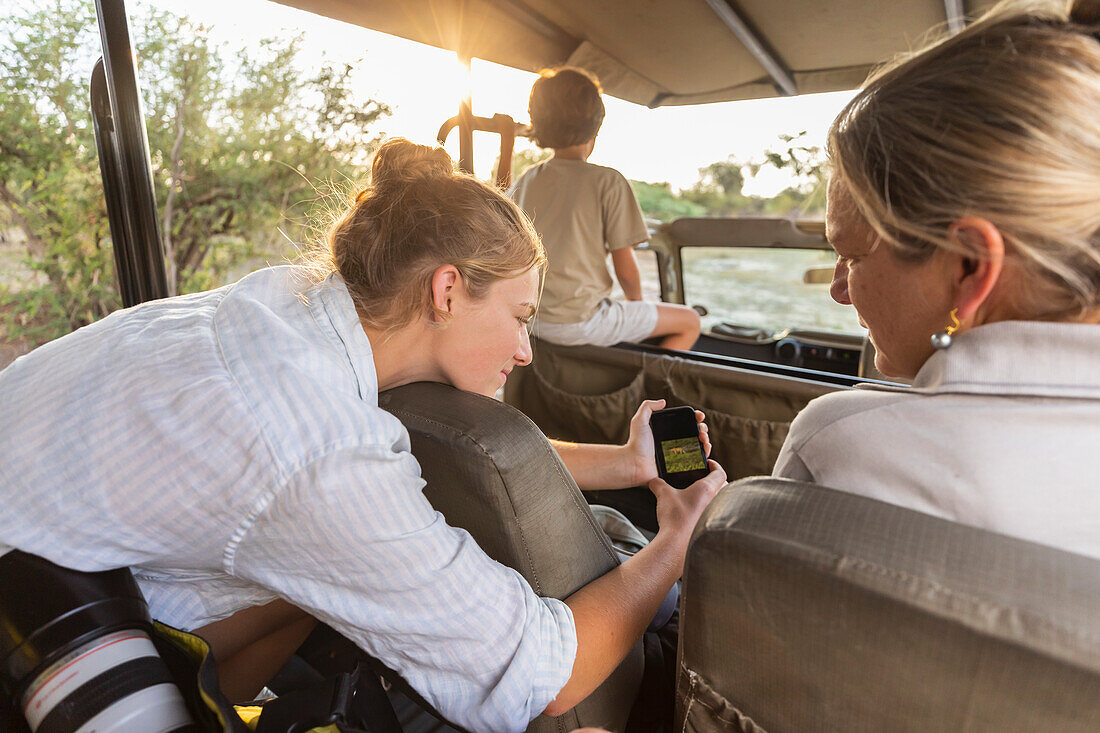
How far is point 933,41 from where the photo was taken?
0.70 m

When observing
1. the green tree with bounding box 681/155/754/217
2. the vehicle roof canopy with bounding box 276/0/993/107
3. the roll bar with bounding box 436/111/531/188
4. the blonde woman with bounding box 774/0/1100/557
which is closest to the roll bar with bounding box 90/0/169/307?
the vehicle roof canopy with bounding box 276/0/993/107

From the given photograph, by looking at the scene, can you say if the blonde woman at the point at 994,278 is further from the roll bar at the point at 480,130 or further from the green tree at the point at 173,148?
the roll bar at the point at 480,130

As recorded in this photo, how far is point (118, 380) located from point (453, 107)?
1.98 metres

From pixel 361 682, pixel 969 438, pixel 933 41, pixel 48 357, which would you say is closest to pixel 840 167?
pixel 933 41

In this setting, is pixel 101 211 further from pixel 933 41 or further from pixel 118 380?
pixel 933 41

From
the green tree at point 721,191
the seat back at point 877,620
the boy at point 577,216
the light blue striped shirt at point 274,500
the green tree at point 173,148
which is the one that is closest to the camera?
the seat back at point 877,620

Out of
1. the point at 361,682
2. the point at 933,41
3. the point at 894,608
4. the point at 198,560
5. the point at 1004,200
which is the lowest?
the point at 361,682

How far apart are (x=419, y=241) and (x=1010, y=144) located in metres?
0.78

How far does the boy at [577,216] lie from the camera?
2.59 m

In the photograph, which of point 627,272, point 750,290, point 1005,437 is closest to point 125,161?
point 627,272

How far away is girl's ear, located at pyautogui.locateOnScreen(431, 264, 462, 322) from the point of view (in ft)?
3.27

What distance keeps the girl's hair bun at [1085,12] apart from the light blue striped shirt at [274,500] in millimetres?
879

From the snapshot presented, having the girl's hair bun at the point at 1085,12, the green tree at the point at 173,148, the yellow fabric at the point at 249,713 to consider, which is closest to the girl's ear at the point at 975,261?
the girl's hair bun at the point at 1085,12

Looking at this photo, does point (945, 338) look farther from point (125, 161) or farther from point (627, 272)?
point (627, 272)
